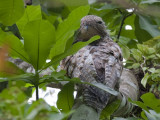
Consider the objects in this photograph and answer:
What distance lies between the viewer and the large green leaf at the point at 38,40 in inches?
54.1

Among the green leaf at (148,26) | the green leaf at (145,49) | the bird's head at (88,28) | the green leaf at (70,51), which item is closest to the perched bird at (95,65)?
the bird's head at (88,28)

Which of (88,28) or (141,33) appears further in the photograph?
(141,33)

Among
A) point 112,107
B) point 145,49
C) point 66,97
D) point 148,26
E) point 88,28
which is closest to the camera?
point 66,97

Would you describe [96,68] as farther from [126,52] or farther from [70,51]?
[126,52]

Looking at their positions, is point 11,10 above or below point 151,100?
above

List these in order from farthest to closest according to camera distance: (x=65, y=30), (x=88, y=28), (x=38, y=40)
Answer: (x=88, y=28) < (x=65, y=30) < (x=38, y=40)

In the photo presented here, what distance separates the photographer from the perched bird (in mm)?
1596

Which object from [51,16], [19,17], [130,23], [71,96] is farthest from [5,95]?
[130,23]

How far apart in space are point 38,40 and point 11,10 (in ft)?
0.72

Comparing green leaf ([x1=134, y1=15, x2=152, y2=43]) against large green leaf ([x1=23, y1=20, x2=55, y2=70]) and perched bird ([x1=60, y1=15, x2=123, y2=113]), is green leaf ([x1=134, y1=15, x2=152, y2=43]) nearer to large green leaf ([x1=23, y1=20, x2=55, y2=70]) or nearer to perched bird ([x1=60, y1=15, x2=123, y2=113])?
perched bird ([x1=60, y1=15, x2=123, y2=113])

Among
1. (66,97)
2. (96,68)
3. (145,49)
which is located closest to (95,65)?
(96,68)

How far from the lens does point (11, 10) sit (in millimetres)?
1484

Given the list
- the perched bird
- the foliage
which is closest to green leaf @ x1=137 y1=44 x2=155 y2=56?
the foliage

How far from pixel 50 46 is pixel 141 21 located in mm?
1145
